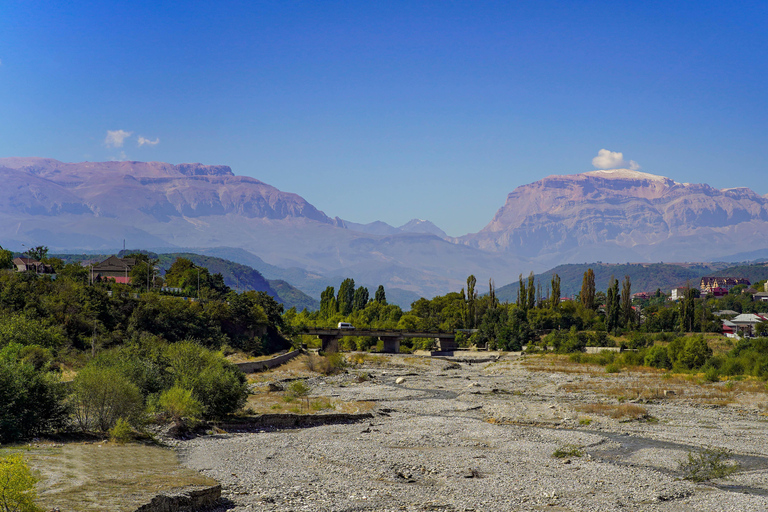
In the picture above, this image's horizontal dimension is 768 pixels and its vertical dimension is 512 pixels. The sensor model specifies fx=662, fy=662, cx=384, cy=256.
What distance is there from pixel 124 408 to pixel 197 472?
11262 millimetres

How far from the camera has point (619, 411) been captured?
183 feet

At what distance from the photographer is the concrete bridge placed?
142750 mm

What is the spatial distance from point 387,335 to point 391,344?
12.9 feet

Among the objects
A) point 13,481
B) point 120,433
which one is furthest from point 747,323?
point 13,481

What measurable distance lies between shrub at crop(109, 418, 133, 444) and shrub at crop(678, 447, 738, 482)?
30.6 m

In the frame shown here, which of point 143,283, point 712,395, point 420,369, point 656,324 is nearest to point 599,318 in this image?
point 656,324

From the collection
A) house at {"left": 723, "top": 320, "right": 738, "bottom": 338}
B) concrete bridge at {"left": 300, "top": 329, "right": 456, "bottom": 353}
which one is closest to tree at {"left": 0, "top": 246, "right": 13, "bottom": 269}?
concrete bridge at {"left": 300, "top": 329, "right": 456, "bottom": 353}

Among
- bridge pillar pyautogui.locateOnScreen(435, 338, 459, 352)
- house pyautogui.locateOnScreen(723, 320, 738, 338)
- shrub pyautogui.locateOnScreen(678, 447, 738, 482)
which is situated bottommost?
bridge pillar pyautogui.locateOnScreen(435, 338, 459, 352)

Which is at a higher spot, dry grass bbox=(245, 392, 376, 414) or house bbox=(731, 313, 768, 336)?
house bbox=(731, 313, 768, 336)

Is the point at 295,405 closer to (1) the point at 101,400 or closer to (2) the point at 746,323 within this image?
(1) the point at 101,400

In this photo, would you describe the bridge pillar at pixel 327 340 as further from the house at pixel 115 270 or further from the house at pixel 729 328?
the house at pixel 729 328

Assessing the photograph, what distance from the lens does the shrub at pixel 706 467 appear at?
34.0 m

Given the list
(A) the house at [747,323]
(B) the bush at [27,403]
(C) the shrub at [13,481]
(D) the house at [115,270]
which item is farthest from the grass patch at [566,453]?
(D) the house at [115,270]

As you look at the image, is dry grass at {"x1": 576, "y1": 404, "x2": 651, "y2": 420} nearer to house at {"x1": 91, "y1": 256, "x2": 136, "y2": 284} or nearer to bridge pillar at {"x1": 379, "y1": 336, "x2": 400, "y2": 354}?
bridge pillar at {"x1": 379, "y1": 336, "x2": 400, "y2": 354}
